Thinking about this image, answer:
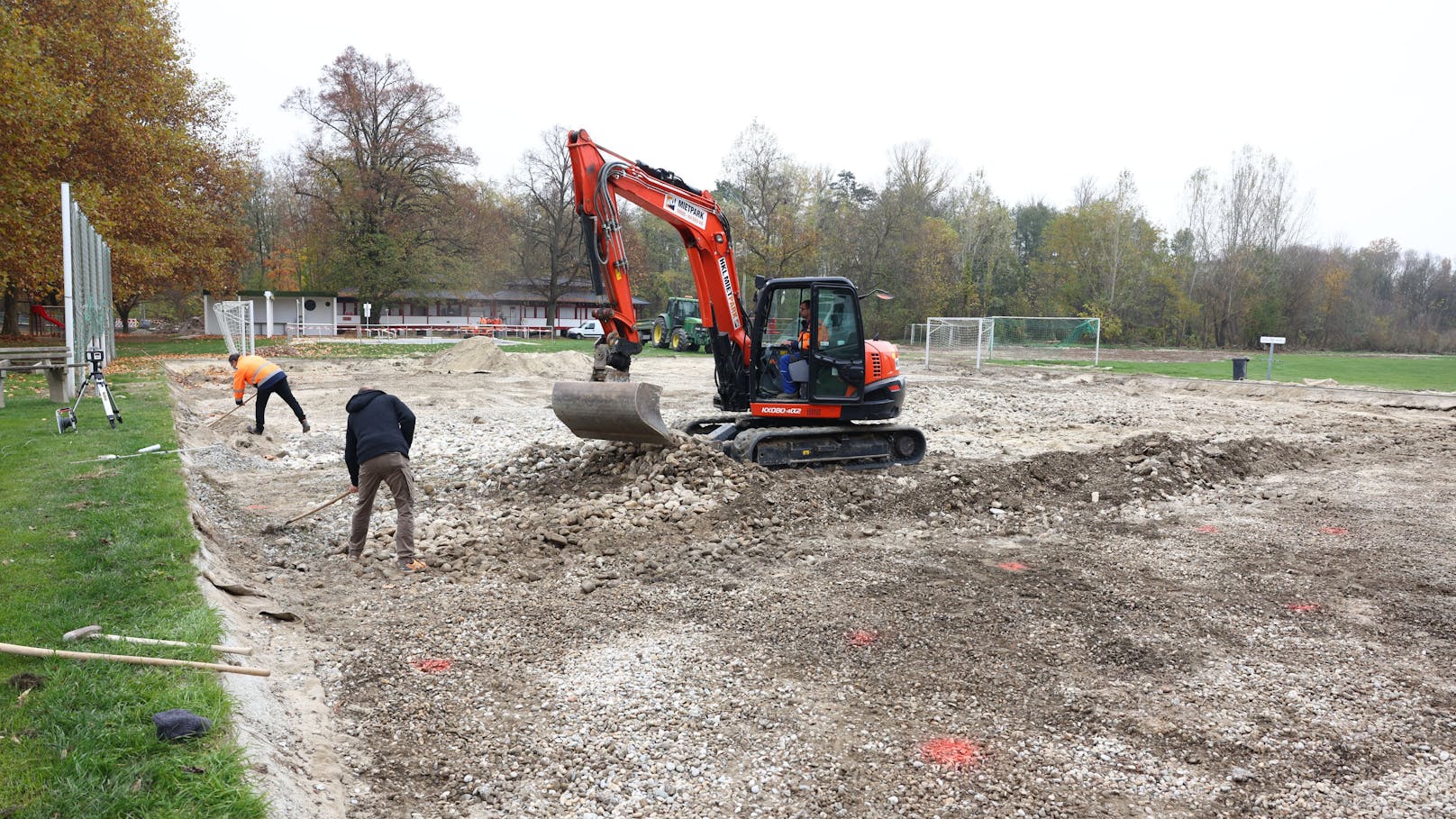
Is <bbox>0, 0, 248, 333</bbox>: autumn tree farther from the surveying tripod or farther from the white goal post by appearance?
the white goal post

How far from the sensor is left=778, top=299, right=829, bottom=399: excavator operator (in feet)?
34.8

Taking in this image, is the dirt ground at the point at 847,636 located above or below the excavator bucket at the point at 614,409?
below

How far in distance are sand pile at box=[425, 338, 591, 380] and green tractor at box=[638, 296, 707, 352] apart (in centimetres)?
1069

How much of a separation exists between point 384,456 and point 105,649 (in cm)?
290

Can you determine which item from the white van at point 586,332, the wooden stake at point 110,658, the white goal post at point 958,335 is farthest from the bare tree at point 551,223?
the wooden stake at point 110,658

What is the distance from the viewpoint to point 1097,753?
4.18 metres

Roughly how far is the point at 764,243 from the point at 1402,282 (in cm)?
4843

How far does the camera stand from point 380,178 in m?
45.0

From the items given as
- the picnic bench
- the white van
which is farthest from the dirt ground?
the white van

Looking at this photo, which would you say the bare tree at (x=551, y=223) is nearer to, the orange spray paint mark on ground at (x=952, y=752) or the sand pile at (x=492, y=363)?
the sand pile at (x=492, y=363)

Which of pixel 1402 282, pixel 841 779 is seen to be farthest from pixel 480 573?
pixel 1402 282

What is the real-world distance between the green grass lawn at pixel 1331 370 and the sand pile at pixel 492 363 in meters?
17.1

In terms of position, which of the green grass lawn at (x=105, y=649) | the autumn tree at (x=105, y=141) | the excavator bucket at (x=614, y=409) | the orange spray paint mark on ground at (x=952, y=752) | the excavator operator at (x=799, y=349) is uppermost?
the autumn tree at (x=105, y=141)

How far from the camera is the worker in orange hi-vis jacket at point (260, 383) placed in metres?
12.8
